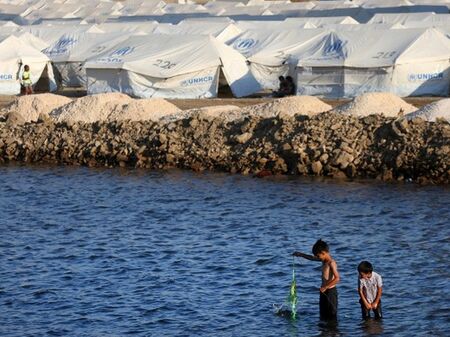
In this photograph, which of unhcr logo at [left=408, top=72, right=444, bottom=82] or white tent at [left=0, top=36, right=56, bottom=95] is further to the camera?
white tent at [left=0, top=36, right=56, bottom=95]

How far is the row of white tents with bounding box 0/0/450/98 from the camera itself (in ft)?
151

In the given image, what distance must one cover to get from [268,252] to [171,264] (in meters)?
2.05

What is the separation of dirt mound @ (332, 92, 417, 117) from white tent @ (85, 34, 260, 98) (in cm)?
1193

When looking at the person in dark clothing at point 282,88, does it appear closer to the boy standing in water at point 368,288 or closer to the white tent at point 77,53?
the white tent at point 77,53

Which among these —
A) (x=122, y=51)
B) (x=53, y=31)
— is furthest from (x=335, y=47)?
(x=53, y=31)

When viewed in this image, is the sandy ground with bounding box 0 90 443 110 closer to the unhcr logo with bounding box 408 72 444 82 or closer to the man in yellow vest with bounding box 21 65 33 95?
the unhcr logo with bounding box 408 72 444 82

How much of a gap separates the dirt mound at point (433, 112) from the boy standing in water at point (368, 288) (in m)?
15.8

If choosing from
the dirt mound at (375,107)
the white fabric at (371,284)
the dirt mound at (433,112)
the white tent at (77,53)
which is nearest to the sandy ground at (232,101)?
the white tent at (77,53)

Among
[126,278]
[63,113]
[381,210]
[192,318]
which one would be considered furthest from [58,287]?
[63,113]

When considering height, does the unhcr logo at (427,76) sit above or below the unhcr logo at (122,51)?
below

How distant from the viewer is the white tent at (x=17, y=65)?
53969 mm

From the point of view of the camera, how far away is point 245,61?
4988cm

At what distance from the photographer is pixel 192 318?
20109 mm

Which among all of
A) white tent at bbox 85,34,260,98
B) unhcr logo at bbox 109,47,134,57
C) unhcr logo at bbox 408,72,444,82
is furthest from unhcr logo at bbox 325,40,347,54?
Answer: unhcr logo at bbox 109,47,134,57
